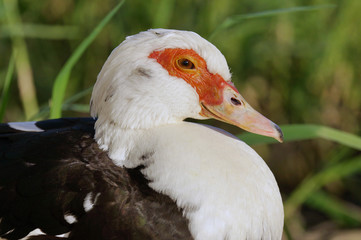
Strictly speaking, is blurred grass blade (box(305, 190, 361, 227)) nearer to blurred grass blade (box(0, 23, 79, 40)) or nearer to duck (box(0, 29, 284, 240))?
duck (box(0, 29, 284, 240))

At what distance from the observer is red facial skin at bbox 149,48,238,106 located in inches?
87.4

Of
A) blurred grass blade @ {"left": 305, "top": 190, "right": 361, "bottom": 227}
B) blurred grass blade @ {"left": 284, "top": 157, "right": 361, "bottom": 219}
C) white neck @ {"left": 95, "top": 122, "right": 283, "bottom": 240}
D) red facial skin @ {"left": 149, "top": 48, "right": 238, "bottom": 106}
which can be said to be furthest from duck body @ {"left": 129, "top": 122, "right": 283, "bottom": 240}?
blurred grass blade @ {"left": 305, "top": 190, "right": 361, "bottom": 227}

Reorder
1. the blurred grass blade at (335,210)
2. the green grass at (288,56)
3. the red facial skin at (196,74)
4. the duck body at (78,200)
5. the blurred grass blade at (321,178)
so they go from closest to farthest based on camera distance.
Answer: the duck body at (78,200), the red facial skin at (196,74), the blurred grass blade at (321,178), the blurred grass blade at (335,210), the green grass at (288,56)

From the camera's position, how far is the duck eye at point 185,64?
2.23m

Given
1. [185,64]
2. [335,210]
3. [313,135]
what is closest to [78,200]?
[185,64]

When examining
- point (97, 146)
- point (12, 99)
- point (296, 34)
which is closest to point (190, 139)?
point (97, 146)

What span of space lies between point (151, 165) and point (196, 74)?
35 centimetres

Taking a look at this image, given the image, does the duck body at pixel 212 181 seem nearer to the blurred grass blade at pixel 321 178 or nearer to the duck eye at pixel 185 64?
the duck eye at pixel 185 64

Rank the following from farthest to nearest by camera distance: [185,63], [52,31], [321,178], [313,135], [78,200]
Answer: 1. [52,31]
2. [321,178]
3. [313,135]
4. [185,63]
5. [78,200]

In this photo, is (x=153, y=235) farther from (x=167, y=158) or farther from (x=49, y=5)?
(x=49, y=5)

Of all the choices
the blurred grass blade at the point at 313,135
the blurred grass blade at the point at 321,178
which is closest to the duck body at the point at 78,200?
the blurred grass blade at the point at 313,135

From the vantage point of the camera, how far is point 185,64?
224 cm

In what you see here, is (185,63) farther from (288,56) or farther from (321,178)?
(288,56)

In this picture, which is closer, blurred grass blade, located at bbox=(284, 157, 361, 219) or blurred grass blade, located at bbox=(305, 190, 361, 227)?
blurred grass blade, located at bbox=(284, 157, 361, 219)
